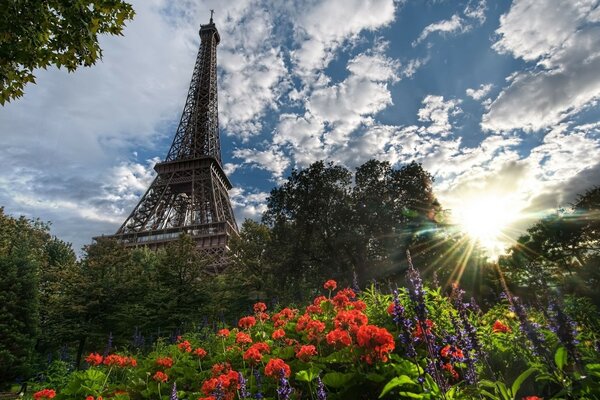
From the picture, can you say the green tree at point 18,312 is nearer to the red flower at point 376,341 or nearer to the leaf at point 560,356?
the red flower at point 376,341

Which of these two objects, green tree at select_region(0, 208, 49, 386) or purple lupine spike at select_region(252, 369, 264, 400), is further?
green tree at select_region(0, 208, 49, 386)

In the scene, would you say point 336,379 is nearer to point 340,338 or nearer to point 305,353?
point 340,338

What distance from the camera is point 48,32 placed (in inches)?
208

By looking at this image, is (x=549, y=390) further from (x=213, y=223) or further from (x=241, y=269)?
(x=213, y=223)

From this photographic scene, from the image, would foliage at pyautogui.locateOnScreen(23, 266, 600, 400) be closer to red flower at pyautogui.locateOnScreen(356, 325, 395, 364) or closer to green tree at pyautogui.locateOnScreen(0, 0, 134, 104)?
red flower at pyautogui.locateOnScreen(356, 325, 395, 364)

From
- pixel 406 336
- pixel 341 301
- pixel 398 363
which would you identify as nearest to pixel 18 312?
pixel 341 301

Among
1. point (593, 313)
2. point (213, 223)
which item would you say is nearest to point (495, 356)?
point (593, 313)

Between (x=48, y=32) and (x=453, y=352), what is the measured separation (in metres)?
7.77

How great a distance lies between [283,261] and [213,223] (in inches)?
1069

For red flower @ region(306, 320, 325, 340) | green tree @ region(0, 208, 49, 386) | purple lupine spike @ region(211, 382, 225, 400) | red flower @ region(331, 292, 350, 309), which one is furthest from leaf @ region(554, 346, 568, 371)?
green tree @ region(0, 208, 49, 386)

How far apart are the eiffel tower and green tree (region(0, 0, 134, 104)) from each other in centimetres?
3968

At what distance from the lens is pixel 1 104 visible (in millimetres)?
5535

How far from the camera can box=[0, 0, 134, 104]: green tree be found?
488 cm

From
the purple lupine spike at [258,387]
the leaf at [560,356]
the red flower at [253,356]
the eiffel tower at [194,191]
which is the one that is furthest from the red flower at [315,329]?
the eiffel tower at [194,191]
